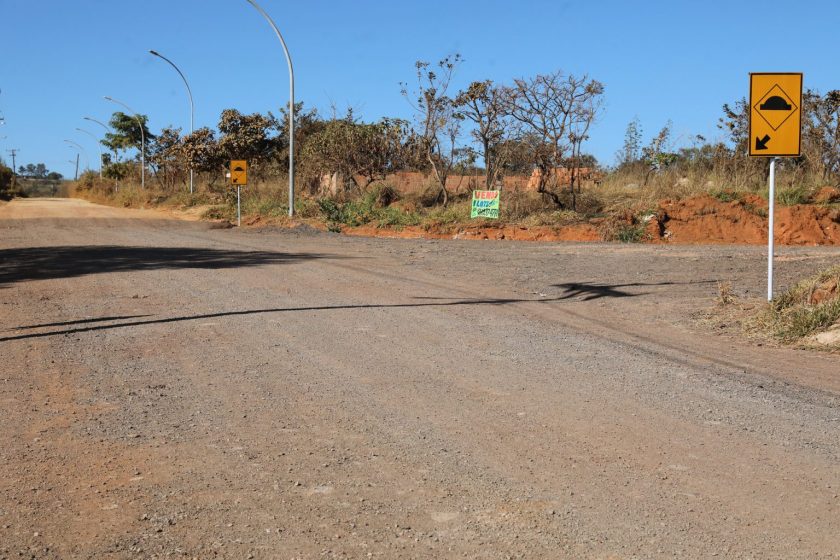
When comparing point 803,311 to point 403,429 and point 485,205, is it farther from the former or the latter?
point 485,205

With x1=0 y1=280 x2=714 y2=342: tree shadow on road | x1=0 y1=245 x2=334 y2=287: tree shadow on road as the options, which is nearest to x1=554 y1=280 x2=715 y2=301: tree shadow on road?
x1=0 y1=280 x2=714 y2=342: tree shadow on road

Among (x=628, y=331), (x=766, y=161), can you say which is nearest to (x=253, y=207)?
(x=766, y=161)

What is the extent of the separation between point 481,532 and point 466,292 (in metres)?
9.76

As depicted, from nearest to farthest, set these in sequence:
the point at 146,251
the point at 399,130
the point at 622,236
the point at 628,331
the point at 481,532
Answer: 1. the point at 481,532
2. the point at 628,331
3. the point at 146,251
4. the point at 622,236
5. the point at 399,130

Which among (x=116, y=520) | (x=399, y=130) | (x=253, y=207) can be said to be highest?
(x=399, y=130)

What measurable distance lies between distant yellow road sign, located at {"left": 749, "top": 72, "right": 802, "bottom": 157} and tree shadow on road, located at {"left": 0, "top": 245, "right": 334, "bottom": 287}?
32.6 ft

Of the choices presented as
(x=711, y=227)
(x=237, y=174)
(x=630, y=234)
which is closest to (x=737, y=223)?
(x=711, y=227)

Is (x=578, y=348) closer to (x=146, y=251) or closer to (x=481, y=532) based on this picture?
(x=481, y=532)

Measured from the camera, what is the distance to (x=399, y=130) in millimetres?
37562

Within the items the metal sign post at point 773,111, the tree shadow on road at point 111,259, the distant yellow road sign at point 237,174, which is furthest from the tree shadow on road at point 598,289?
the distant yellow road sign at point 237,174

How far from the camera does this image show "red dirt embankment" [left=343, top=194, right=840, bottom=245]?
82.5 feet

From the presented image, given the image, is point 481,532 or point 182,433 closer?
point 481,532

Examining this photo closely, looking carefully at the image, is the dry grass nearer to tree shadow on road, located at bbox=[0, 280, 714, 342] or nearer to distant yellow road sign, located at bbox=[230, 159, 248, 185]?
tree shadow on road, located at bbox=[0, 280, 714, 342]

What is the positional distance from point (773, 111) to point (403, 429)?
303 inches
